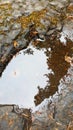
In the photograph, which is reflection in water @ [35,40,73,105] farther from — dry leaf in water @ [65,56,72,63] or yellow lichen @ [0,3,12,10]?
yellow lichen @ [0,3,12,10]

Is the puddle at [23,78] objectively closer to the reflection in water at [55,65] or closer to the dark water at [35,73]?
the dark water at [35,73]

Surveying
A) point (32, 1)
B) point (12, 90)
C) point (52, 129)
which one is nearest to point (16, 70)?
point (12, 90)

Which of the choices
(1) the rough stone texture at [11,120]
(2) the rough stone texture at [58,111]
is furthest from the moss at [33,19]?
(1) the rough stone texture at [11,120]

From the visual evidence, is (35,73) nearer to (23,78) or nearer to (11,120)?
(23,78)

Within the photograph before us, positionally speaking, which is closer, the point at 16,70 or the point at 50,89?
the point at 50,89

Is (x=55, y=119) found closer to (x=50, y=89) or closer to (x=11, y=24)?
(x=50, y=89)

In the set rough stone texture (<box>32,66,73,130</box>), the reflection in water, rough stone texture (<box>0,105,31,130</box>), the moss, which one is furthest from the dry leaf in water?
rough stone texture (<box>0,105,31,130</box>)
